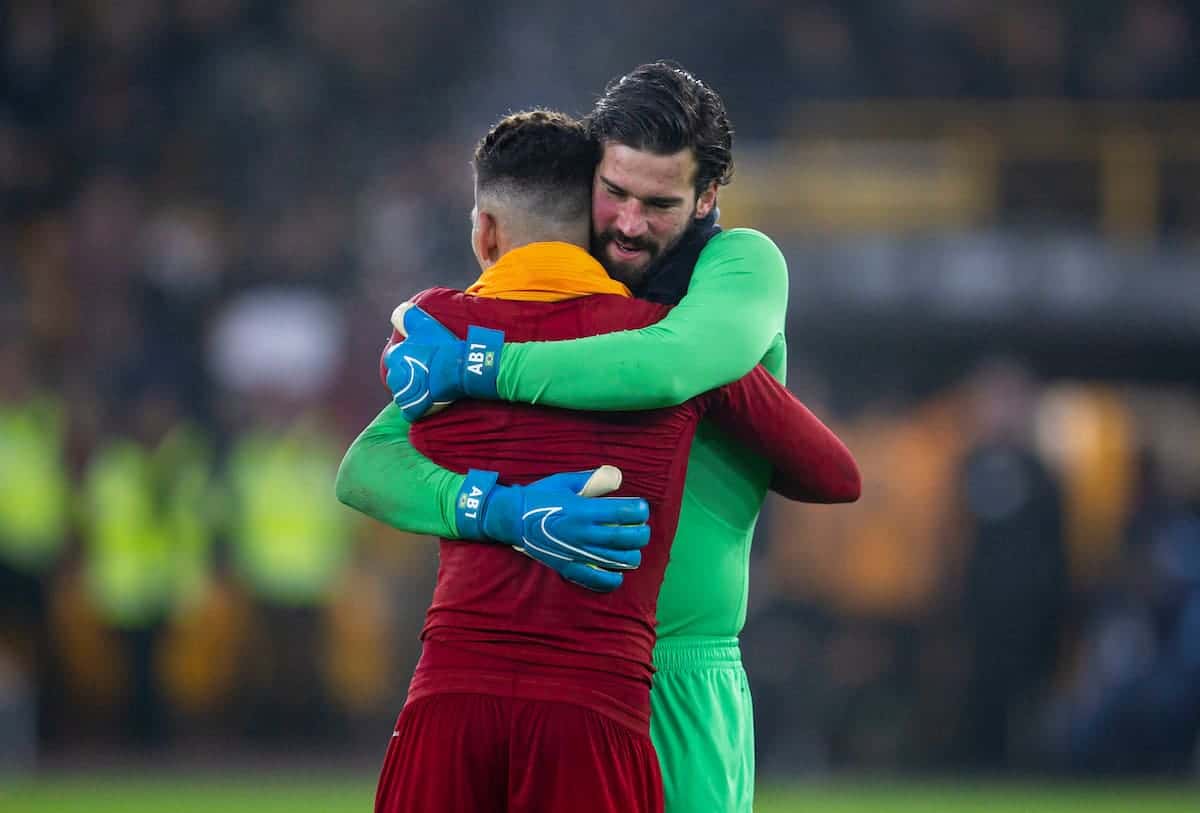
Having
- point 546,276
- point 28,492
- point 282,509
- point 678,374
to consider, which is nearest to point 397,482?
point 546,276

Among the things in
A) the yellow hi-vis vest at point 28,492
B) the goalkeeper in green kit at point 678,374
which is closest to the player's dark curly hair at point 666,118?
the goalkeeper in green kit at point 678,374

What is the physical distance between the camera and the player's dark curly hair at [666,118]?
3449mm

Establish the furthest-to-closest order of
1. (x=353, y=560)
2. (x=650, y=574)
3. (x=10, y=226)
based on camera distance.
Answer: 1. (x=10, y=226)
2. (x=353, y=560)
3. (x=650, y=574)

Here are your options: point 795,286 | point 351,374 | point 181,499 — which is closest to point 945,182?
point 795,286

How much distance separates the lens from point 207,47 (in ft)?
49.5

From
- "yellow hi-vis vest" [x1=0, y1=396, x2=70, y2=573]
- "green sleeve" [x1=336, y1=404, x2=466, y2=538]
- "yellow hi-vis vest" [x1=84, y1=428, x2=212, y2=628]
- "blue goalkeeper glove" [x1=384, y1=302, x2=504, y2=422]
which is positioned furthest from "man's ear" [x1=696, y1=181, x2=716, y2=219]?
"yellow hi-vis vest" [x1=0, y1=396, x2=70, y2=573]

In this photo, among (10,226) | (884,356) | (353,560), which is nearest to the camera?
(353,560)

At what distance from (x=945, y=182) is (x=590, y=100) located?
253 cm

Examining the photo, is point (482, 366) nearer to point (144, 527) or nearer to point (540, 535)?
point (540, 535)

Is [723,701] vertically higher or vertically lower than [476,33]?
lower

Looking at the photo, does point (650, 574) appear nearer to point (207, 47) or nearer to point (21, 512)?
point (21, 512)

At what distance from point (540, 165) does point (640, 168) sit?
0.19 metres

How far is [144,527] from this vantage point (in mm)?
10938

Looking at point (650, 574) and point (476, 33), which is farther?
point (476, 33)
